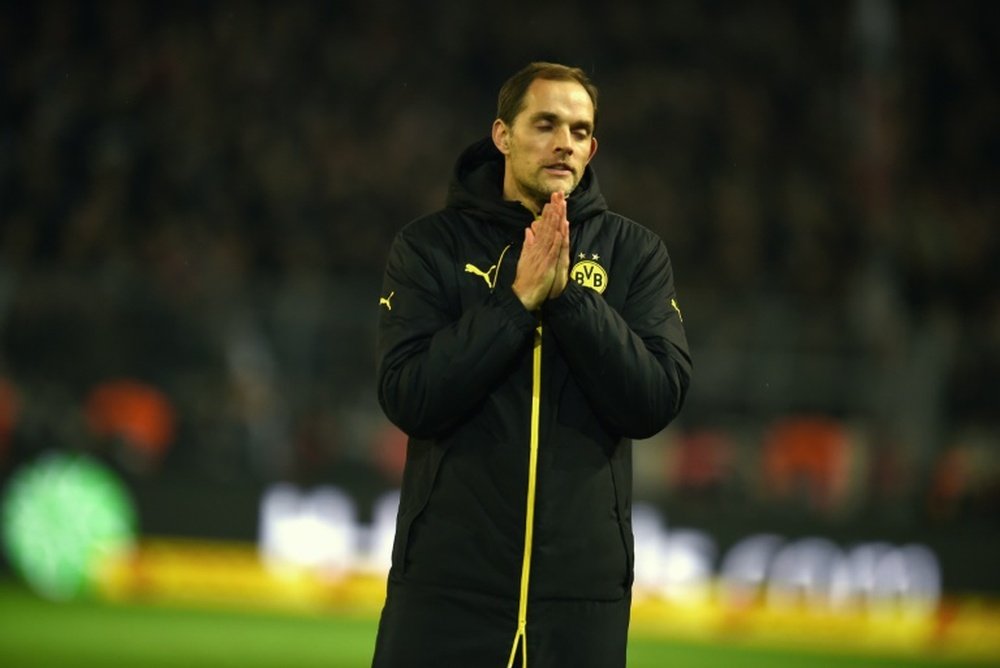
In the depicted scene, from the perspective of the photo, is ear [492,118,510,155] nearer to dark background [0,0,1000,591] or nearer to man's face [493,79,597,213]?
man's face [493,79,597,213]

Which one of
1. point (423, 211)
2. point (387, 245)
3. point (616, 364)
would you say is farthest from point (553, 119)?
point (423, 211)

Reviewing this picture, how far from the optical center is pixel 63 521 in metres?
11.8

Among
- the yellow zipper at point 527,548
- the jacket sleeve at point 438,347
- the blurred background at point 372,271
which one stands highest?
the blurred background at point 372,271

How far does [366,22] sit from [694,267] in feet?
13.9

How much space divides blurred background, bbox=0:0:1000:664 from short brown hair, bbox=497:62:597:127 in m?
8.37

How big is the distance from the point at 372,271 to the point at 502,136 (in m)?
9.48

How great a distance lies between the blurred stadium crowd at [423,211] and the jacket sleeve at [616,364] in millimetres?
8574

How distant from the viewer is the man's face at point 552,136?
3.75 metres

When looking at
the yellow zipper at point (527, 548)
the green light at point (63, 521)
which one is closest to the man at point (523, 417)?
the yellow zipper at point (527, 548)

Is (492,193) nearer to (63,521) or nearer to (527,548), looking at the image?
(527,548)

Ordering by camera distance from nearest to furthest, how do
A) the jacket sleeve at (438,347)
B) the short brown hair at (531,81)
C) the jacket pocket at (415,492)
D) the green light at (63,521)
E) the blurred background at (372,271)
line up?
the jacket sleeve at (438,347) < the jacket pocket at (415,492) < the short brown hair at (531,81) < the green light at (63,521) < the blurred background at (372,271)

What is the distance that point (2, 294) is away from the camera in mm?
11656

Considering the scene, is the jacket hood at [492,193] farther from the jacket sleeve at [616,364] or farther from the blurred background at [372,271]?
the blurred background at [372,271]

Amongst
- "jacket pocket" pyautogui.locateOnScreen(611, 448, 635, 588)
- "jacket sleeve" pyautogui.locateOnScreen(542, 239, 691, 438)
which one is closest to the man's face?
"jacket sleeve" pyautogui.locateOnScreen(542, 239, 691, 438)
